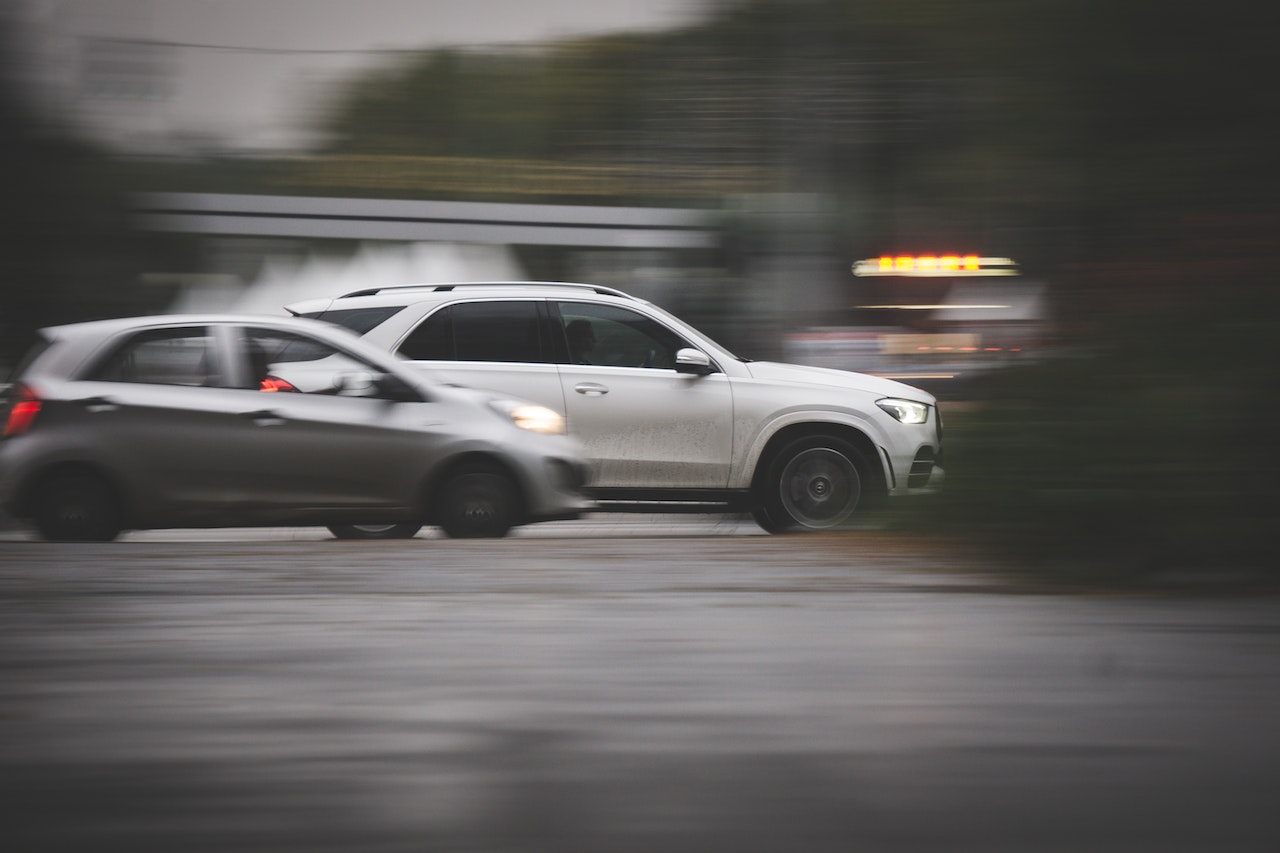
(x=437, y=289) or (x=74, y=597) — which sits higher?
(x=437, y=289)

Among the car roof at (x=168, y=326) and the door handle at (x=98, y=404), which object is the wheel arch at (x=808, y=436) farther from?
the door handle at (x=98, y=404)

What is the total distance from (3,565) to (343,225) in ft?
31.2

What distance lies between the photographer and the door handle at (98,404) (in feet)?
28.7

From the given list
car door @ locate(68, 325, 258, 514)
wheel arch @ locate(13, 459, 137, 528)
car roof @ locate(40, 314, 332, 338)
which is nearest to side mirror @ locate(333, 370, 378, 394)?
car roof @ locate(40, 314, 332, 338)

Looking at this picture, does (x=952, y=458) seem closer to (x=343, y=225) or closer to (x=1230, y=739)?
(x=1230, y=739)

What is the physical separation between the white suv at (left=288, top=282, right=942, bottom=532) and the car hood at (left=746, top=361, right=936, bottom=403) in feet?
0.04

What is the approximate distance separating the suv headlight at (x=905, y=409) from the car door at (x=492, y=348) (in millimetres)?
2161

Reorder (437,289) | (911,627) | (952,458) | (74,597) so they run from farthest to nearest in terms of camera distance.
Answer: (437,289)
(952,458)
(74,597)
(911,627)

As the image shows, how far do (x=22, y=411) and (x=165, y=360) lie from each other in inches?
32.2

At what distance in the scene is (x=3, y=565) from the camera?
6809 mm

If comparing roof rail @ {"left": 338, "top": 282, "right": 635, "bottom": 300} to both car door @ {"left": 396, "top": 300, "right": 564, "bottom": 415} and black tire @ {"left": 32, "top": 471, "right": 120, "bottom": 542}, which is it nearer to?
car door @ {"left": 396, "top": 300, "right": 564, "bottom": 415}

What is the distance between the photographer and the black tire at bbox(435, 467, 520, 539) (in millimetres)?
9094

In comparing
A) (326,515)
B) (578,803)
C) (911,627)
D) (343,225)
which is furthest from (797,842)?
(343,225)


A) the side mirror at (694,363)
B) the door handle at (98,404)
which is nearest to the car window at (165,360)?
the door handle at (98,404)
